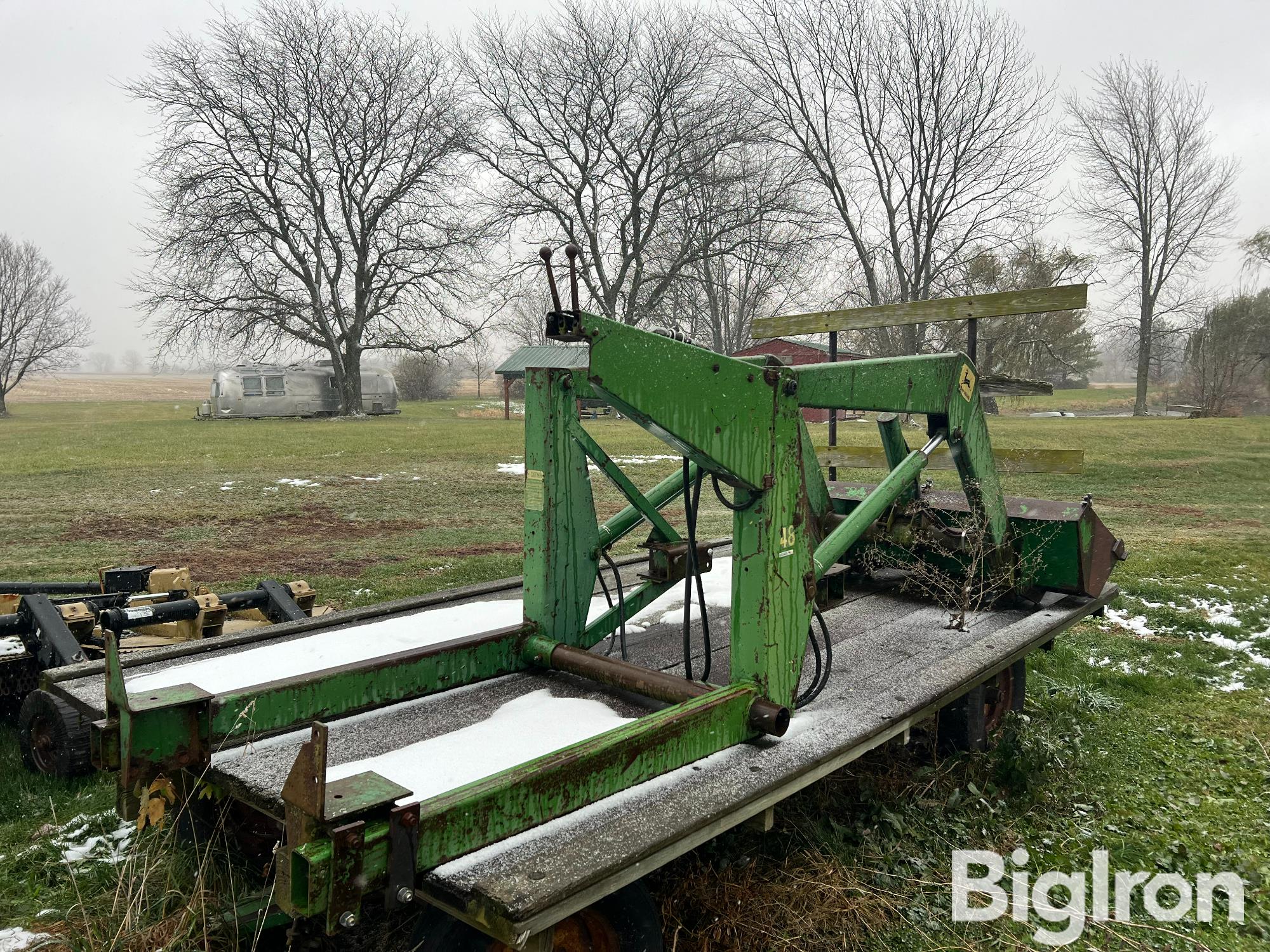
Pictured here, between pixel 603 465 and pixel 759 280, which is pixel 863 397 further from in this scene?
pixel 759 280

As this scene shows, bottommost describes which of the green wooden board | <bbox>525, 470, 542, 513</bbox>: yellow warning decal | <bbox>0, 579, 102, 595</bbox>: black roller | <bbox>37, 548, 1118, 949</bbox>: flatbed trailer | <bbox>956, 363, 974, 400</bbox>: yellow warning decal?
<bbox>37, 548, 1118, 949</bbox>: flatbed trailer

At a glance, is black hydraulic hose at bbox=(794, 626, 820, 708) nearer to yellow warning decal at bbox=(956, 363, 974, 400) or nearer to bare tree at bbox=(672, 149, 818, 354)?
yellow warning decal at bbox=(956, 363, 974, 400)

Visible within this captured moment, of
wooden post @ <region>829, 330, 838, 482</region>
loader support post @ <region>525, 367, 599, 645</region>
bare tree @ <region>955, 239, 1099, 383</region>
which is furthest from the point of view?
bare tree @ <region>955, 239, 1099, 383</region>

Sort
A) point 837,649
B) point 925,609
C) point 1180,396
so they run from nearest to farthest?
point 837,649, point 925,609, point 1180,396

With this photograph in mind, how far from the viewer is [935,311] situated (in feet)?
20.0

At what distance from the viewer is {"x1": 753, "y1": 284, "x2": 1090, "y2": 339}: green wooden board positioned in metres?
5.43

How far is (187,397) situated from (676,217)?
5120 cm

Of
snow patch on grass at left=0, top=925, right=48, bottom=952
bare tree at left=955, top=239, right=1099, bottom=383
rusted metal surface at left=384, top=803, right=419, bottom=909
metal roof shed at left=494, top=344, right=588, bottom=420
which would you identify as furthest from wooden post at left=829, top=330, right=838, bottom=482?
metal roof shed at left=494, top=344, right=588, bottom=420

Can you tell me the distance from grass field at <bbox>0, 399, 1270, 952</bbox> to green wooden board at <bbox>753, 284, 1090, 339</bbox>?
225 cm

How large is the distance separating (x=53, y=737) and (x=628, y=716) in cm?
237

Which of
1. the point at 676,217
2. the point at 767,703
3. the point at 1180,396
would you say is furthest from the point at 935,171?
the point at 767,703

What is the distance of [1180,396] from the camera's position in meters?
48.8

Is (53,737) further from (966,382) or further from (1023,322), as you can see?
(1023,322)

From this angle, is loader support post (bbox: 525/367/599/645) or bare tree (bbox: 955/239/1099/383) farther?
bare tree (bbox: 955/239/1099/383)
